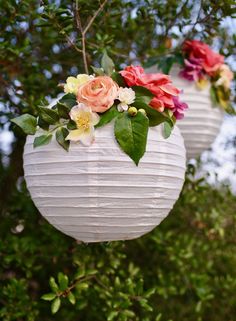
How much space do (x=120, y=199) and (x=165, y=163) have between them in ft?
0.39

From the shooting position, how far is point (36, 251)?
1.82 metres

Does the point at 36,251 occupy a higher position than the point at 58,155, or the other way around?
the point at 58,155

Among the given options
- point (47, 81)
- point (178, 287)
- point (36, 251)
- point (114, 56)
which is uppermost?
point (114, 56)

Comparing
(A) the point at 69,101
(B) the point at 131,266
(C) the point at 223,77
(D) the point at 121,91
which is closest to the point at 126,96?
(D) the point at 121,91

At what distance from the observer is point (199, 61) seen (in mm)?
1481

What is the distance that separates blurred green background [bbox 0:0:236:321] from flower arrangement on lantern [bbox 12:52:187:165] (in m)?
0.24

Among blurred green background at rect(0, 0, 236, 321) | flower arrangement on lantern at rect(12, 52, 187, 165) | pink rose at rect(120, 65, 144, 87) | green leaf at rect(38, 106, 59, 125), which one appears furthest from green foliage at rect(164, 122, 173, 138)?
blurred green background at rect(0, 0, 236, 321)

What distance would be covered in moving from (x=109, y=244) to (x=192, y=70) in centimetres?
51

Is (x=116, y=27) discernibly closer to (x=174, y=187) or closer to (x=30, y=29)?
(x=30, y=29)

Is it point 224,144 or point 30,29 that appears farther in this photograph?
point 224,144

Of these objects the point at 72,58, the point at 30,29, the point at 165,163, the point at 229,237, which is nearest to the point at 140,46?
the point at 72,58

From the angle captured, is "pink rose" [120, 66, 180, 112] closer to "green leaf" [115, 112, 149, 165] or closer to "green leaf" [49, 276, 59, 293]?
"green leaf" [115, 112, 149, 165]

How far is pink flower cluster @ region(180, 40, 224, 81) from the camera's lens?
1.46 metres

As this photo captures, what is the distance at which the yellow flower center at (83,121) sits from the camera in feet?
3.30
